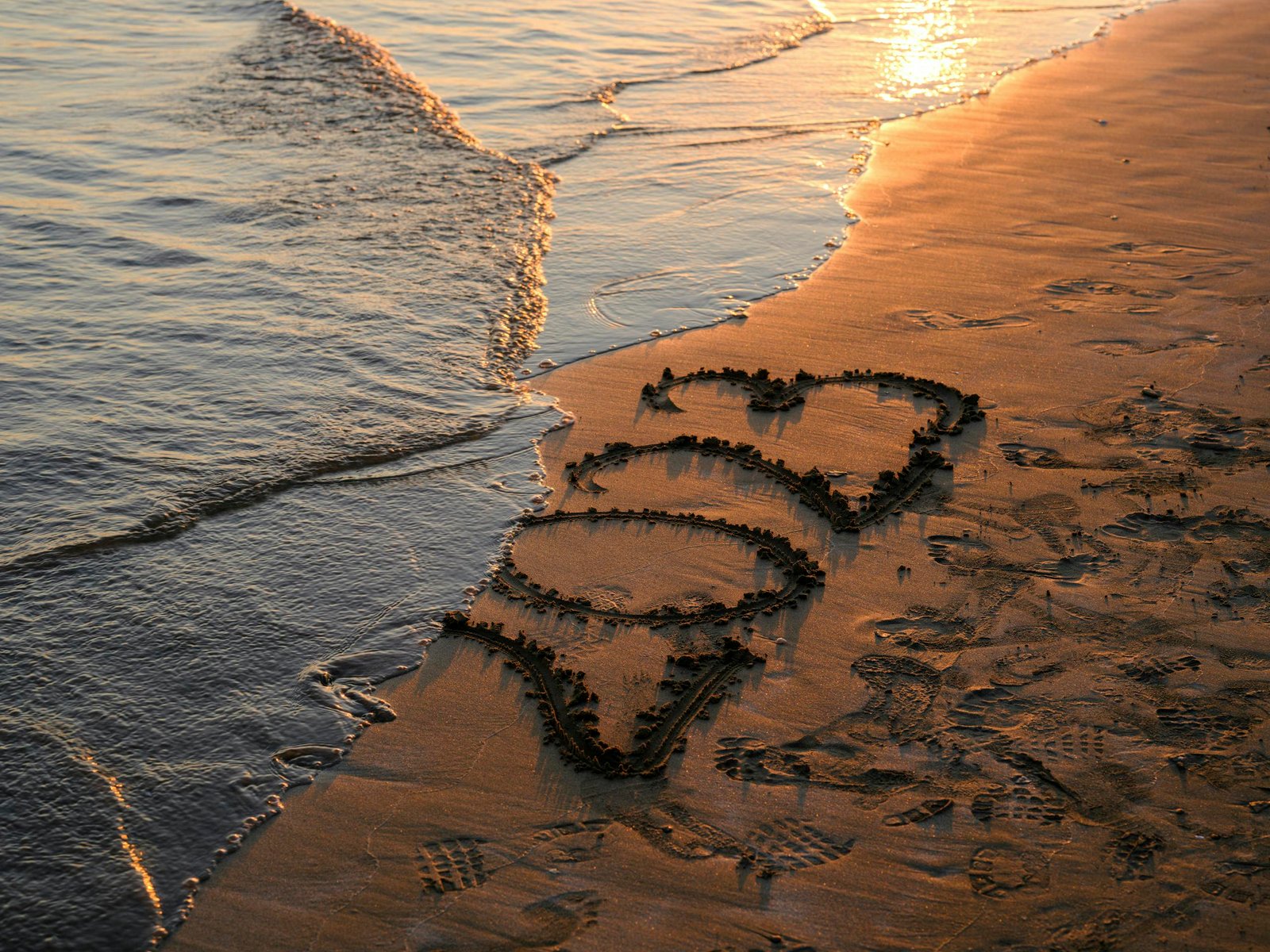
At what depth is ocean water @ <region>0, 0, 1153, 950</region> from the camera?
3.50m

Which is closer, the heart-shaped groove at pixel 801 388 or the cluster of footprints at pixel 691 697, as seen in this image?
the cluster of footprints at pixel 691 697

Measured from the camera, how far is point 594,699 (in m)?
3.61

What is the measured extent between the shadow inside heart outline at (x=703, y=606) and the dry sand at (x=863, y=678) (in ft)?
0.05

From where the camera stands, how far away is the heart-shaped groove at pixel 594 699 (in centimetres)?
338

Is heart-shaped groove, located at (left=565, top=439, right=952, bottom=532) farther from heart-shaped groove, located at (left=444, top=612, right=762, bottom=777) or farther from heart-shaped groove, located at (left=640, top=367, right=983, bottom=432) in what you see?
heart-shaped groove, located at (left=444, top=612, right=762, bottom=777)

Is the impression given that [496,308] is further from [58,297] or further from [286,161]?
[286,161]

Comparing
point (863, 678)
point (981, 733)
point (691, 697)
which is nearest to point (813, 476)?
point (863, 678)

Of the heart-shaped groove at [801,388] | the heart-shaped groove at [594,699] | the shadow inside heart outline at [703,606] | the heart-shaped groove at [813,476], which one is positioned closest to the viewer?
the heart-shaped groove at [594,699]

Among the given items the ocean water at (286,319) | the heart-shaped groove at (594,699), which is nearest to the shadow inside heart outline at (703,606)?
the heart-shaped groove at (594,699)

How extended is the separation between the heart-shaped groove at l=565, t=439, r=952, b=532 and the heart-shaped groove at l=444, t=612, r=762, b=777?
3.24ft

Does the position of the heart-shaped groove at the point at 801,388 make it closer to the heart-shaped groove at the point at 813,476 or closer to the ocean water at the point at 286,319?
the heart-shaped groove at the point at 813,476

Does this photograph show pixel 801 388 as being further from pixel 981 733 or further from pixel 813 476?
pixel 981 733

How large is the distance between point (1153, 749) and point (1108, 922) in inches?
27.0

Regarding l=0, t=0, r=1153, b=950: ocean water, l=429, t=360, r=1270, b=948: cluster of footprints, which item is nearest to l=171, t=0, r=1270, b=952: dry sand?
l=429, t=360, r=1270, b=948: cluster of footprints
